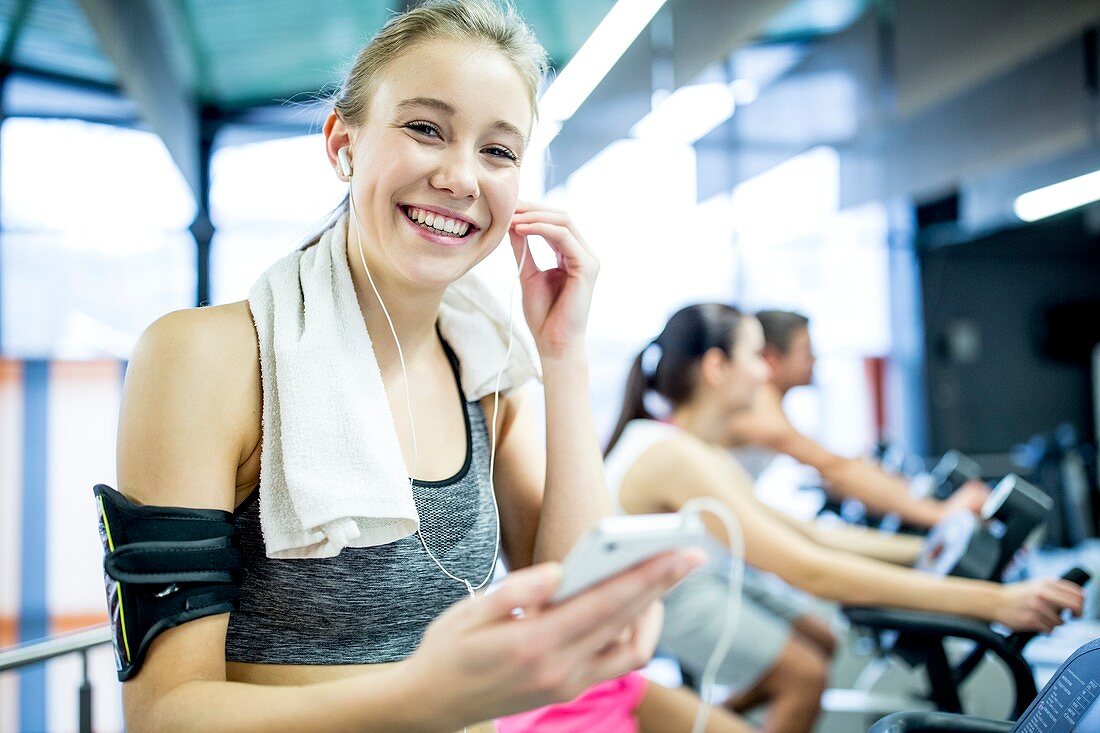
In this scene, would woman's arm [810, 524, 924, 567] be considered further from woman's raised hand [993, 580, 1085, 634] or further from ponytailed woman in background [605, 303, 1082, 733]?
woman's raised hand [993, 580, 1085, 634]

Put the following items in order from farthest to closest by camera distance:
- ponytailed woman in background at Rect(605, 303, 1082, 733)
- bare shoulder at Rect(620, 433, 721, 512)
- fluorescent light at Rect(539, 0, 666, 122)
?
fluorescent light at Rect(539, 0, 666, 122), bare shoulder at Rect(620, 433, 721, 512), ponytailed woman in background at Rect(605, 303, 1082, 733)

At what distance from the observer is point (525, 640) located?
618mm

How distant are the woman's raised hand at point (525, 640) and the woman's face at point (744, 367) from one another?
2042 mm

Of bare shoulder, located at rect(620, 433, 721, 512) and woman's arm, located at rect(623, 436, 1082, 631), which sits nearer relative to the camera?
woman's arm, located at rect(623, 436, 1082, 631)

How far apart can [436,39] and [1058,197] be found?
653 cm

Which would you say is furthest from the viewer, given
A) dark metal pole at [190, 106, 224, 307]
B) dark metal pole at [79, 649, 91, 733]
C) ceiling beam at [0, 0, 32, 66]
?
dark metal pole at [190, 106, 224, 307]

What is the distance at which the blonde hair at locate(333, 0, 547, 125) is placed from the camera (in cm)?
105

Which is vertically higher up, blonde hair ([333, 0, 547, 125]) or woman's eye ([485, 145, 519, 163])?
blonde hair ([333, 0, 547, 125])

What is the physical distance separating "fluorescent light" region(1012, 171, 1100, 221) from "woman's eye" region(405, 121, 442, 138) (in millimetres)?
5527

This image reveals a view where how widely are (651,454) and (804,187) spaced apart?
208 inches

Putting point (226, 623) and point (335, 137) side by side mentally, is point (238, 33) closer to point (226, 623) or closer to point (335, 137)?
point (335, 137)

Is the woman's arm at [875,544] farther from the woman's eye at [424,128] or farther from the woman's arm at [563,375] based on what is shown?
the woman's eye at [424,128]

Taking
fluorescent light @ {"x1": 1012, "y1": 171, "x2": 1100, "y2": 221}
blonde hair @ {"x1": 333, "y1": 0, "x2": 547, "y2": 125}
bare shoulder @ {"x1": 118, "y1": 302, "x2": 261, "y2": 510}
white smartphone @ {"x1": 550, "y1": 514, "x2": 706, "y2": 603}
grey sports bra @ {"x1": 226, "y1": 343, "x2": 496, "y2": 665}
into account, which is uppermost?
fluorescent light @ {"x1": 1012, "y1": 171, "x2": 1100, "y2": 221}

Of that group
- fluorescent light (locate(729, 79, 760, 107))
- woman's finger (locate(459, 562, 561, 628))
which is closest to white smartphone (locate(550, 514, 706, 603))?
woman's finger (locate(459, 562, 561, 628))
